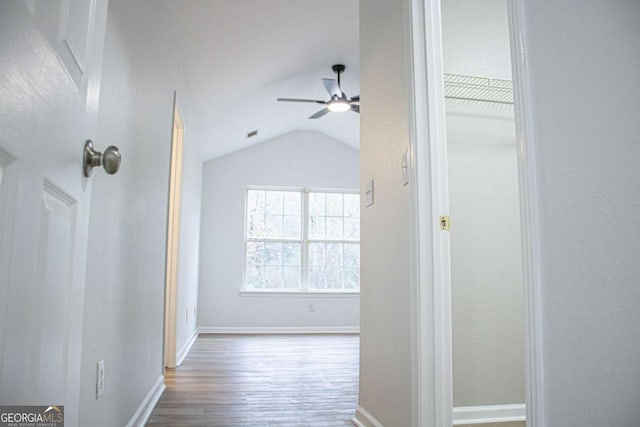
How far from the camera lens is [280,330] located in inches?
229

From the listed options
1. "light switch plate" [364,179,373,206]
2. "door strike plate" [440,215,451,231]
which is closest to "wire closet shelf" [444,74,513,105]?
"light switch plate" [364,179,373,206]

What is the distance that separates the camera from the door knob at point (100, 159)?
0.75 m

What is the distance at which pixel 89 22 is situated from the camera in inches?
30.7

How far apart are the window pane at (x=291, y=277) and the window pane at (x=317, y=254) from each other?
0.81ft

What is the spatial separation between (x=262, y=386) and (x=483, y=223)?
6.12 feet

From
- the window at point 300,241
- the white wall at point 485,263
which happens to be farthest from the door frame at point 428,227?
the window at point 300,241

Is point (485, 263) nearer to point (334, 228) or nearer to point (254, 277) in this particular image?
point (334, 228)

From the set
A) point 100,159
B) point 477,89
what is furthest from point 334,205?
point 100,159

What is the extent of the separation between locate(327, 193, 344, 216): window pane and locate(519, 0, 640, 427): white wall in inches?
205

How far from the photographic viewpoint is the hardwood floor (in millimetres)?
2350

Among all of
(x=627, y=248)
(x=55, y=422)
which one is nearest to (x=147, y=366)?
(x=55, y=422)

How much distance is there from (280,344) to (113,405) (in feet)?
10.9

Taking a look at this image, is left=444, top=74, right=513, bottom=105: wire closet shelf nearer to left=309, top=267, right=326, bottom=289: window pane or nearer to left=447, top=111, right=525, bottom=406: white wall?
left=447, top=111, right=525, bottom=406: white wall

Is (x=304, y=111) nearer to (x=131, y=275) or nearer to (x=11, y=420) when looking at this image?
(x=131, y=275)
